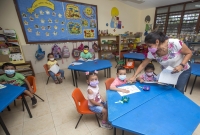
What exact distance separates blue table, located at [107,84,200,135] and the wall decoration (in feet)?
16.9

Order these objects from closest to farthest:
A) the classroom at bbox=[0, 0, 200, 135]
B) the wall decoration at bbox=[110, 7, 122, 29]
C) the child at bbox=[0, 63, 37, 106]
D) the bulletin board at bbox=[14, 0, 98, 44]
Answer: the classroom at bbox=[0, 0, 200, 135], the child at bbox=[0, 63, 37, 106], the bulletin board at bbox=[14, 0, 98, 44], the wall decoration at bbox=[110, 7, 122, 29]

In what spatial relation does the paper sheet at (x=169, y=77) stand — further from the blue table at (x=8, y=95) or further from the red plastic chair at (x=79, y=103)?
the blue table at (x=8, y=95)

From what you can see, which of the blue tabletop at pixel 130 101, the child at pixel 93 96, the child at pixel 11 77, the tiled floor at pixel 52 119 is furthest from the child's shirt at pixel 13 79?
the blue tabletop at pixel 130 101

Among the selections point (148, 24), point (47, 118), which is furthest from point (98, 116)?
point (148, 24)

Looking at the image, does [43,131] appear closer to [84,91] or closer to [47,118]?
[47,118]

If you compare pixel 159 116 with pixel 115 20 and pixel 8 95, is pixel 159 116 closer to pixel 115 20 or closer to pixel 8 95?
pixel 8 95

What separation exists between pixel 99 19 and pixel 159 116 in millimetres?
5182

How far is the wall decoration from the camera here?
5465 mm

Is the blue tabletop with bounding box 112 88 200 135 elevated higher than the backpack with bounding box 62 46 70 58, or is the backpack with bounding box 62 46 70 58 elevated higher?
the backpack with bounding box 62 46 70 58

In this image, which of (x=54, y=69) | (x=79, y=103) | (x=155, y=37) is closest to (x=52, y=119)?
(x=79, y=103)

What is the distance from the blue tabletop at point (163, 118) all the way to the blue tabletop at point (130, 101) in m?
0.05

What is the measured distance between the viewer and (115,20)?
5.66 meters

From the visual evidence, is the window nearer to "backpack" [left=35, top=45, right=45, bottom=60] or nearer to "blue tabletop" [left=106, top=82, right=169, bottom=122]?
"blue tabletop" [left=106, top=82, right=169, bottom=122]

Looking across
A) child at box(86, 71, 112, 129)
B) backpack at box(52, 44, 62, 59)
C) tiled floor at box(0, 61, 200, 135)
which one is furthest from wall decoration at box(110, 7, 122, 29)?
child at box(86, 71, 112, 129)
